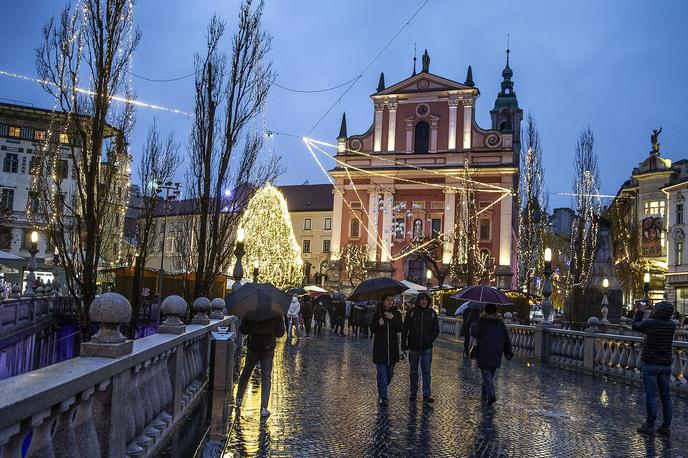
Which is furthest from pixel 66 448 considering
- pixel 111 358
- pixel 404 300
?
pixel 404 300

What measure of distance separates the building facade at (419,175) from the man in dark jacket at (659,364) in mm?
44835

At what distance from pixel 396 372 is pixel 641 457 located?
803 centimetres

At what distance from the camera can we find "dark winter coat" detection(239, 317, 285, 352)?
9.16 metres

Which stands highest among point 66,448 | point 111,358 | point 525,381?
point 111,358

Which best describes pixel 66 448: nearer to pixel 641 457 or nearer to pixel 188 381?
pixel 188 381

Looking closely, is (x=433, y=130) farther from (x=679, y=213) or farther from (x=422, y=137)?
(x=679, y=213)

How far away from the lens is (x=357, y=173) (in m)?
59.2

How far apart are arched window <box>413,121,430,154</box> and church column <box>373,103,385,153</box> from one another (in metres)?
3.17

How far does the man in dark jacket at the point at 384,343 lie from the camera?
10516 millimetres

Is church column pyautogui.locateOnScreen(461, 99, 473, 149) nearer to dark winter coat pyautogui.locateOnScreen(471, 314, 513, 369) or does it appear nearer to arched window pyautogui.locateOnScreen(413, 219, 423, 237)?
arched window pyautogui.locateOnScreen(413, 219, 423, 237)

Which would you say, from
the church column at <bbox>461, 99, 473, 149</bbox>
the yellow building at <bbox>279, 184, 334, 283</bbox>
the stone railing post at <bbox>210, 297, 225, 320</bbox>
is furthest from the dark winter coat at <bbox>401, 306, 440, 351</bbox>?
the yellow building at <bbox>279, 184, 334, 283</bbox>

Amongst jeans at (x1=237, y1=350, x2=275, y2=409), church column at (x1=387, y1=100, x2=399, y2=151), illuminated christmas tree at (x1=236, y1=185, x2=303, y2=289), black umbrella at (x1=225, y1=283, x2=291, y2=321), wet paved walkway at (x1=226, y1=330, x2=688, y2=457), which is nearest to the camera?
wet paved walkway at (x1=226, y1=330, x2=688, y2=457)

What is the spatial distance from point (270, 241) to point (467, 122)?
2475 centimetres

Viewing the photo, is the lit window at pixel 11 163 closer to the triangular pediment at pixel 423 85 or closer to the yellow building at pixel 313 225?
the yellow building at pixel 313 225
